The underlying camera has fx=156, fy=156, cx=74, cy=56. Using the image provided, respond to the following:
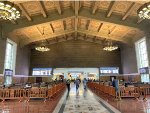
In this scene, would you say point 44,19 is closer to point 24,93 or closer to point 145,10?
point 24,93

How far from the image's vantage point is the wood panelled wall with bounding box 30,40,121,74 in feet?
97.3

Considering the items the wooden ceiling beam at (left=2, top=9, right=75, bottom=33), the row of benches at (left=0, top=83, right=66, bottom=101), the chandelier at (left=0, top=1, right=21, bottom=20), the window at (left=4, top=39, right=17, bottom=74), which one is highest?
the wooden ceiling beam at (left=2, top=9, right=75, bottom=33)

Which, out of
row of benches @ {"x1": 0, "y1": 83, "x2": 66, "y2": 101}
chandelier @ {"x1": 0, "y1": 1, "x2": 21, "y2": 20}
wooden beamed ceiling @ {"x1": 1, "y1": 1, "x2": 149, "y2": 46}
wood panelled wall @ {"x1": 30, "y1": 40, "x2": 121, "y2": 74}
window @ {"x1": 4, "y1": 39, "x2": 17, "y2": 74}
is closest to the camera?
chandelier @ {"x1": 0, "y1": 1, "x2": 21, "y2": 20}

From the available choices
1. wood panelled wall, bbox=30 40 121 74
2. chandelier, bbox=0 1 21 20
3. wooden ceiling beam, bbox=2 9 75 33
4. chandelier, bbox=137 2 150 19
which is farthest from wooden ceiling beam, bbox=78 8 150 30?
wood panelled wall, bbox=30 40 121 74

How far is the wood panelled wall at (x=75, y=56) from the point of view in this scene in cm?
2966

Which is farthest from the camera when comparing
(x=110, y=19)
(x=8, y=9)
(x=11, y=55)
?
(x=11, y=55)

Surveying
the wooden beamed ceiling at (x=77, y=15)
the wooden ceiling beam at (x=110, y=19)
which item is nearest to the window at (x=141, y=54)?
the wooden beamed ceiling at (x=77, y=15)

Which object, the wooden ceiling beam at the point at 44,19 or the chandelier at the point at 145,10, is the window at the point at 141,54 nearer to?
the chandelier at the point at 145,10

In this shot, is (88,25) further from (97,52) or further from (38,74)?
(38,74)

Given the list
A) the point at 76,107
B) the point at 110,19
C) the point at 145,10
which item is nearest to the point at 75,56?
the point at 110,19

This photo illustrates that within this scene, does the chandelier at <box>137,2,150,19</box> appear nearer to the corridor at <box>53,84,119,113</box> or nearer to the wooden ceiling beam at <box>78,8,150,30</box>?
the corridor at <box>53,84,119,113</box>

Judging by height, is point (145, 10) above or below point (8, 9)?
above

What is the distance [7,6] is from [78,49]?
2111 cm

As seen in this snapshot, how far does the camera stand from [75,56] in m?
29.8
